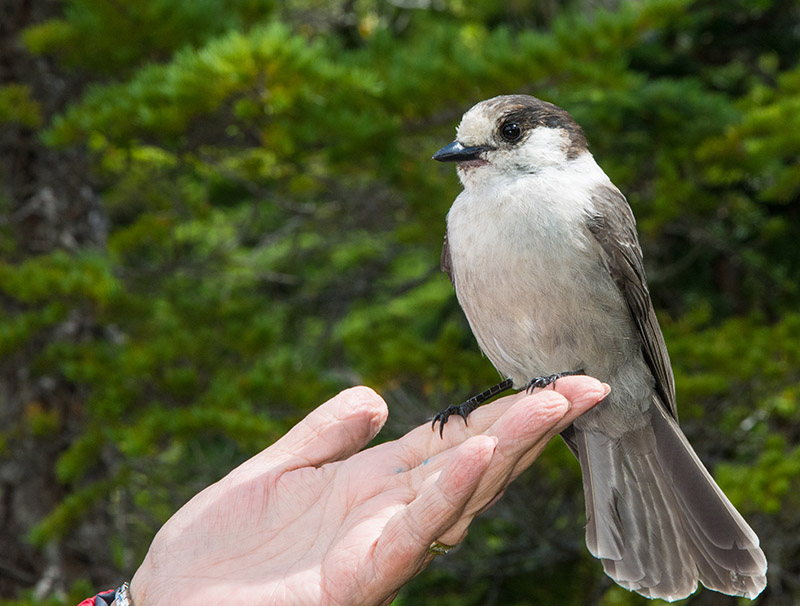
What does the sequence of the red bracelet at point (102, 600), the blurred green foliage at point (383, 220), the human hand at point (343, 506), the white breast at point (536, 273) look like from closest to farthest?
the human hand at point (343, 506) → the red bracelet at point (102, 600) → the white breast at point (536, 273) → the blurred green foliage at point (383, 220)

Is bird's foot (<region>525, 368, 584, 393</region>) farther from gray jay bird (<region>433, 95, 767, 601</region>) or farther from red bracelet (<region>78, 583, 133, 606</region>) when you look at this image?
red bracelet (<region>78, 583, 133, 606</region>)

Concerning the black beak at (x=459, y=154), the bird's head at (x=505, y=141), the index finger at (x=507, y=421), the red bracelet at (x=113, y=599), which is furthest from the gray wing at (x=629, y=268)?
the red bracelet at (x=113, y=599)

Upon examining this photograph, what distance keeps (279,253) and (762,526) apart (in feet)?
16.0

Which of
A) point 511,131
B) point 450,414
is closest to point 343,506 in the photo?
point 450,414

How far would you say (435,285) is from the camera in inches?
265

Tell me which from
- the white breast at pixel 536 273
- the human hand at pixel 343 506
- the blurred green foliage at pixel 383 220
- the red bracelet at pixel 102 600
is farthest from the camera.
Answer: the blurred green foliage at pixel 383 220

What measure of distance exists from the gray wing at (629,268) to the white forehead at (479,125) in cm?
36

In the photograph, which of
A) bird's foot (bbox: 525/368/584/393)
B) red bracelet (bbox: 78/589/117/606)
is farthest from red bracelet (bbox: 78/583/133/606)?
bird's foot (bbox: 525/368/584/393)

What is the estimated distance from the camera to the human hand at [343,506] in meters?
1.72

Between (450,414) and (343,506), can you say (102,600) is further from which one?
(450,414)

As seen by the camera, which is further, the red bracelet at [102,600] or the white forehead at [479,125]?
the white forehead at [479,125]

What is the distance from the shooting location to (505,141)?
2.41 m

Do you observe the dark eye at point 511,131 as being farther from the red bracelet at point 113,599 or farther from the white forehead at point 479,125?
the red bracelet at point 113,599

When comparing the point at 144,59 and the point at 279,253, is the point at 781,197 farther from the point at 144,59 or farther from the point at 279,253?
the point at 279,253
